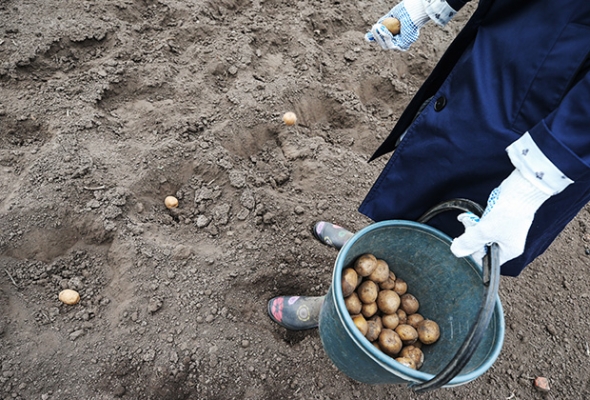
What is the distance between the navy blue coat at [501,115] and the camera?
1.06 meters

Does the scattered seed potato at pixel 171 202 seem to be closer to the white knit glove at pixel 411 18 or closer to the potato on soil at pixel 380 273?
the potato on soil at pixel 380 273

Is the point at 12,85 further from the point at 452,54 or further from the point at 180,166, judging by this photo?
the point at 452,54

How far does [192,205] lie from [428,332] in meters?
1.42

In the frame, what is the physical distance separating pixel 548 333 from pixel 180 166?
2.26 meters

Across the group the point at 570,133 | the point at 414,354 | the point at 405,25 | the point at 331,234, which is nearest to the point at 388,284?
the point at 414,354

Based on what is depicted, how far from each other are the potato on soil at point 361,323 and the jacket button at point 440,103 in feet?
2.66

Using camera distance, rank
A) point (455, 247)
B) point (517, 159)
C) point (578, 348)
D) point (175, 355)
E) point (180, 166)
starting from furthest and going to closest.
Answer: point (180, 166), point (578, 348), point (175, 355), point (455, 247), point (517, 159)

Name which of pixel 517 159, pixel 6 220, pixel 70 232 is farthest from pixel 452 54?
pixel 6 220

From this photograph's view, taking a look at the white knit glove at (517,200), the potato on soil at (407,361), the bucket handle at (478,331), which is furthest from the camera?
the potato on soil at (407,361)

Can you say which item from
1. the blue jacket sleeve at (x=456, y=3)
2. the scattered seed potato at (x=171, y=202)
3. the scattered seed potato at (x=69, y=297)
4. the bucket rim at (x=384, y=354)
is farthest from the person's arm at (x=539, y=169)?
the scattered seed potato at (x=69, y=297)

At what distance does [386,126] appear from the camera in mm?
2920

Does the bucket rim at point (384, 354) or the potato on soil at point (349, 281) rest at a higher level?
the bucket rim at point (384, 354)

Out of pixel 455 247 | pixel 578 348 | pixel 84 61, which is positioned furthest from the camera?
pixel 84 61

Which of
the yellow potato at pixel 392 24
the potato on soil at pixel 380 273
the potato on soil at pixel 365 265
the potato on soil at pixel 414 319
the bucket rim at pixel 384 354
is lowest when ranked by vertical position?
the potato on soil at pixel 414 319
